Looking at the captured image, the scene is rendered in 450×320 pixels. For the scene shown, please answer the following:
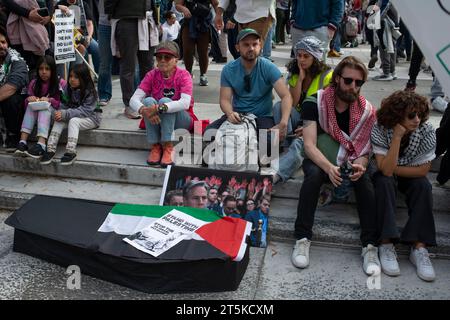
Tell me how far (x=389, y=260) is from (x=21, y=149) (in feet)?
10.7

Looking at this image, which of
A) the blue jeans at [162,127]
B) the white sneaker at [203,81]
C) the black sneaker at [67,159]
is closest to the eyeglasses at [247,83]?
the blue jeans at [162,127]

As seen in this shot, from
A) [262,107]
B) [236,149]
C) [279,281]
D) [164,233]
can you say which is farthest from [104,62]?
[279,281]

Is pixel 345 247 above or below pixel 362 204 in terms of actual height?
below

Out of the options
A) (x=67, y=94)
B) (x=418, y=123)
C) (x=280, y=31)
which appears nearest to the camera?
(x=418, y=123)

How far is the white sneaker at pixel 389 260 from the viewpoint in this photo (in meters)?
3.18

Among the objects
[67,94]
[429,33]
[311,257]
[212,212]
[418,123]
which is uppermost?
[429,33]

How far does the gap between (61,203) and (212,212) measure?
3.71ft

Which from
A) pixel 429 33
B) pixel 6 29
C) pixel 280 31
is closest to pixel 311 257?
pixel 429 33

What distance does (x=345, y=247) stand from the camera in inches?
140

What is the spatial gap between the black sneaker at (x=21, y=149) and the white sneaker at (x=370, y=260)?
3060mm

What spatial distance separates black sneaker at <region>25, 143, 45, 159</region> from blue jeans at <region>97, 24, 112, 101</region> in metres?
1.39

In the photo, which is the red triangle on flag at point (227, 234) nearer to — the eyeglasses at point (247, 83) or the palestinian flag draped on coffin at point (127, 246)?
the palestinian flag draped on coffin at point (127, 246)

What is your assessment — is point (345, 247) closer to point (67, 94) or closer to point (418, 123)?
point (418, 123)
